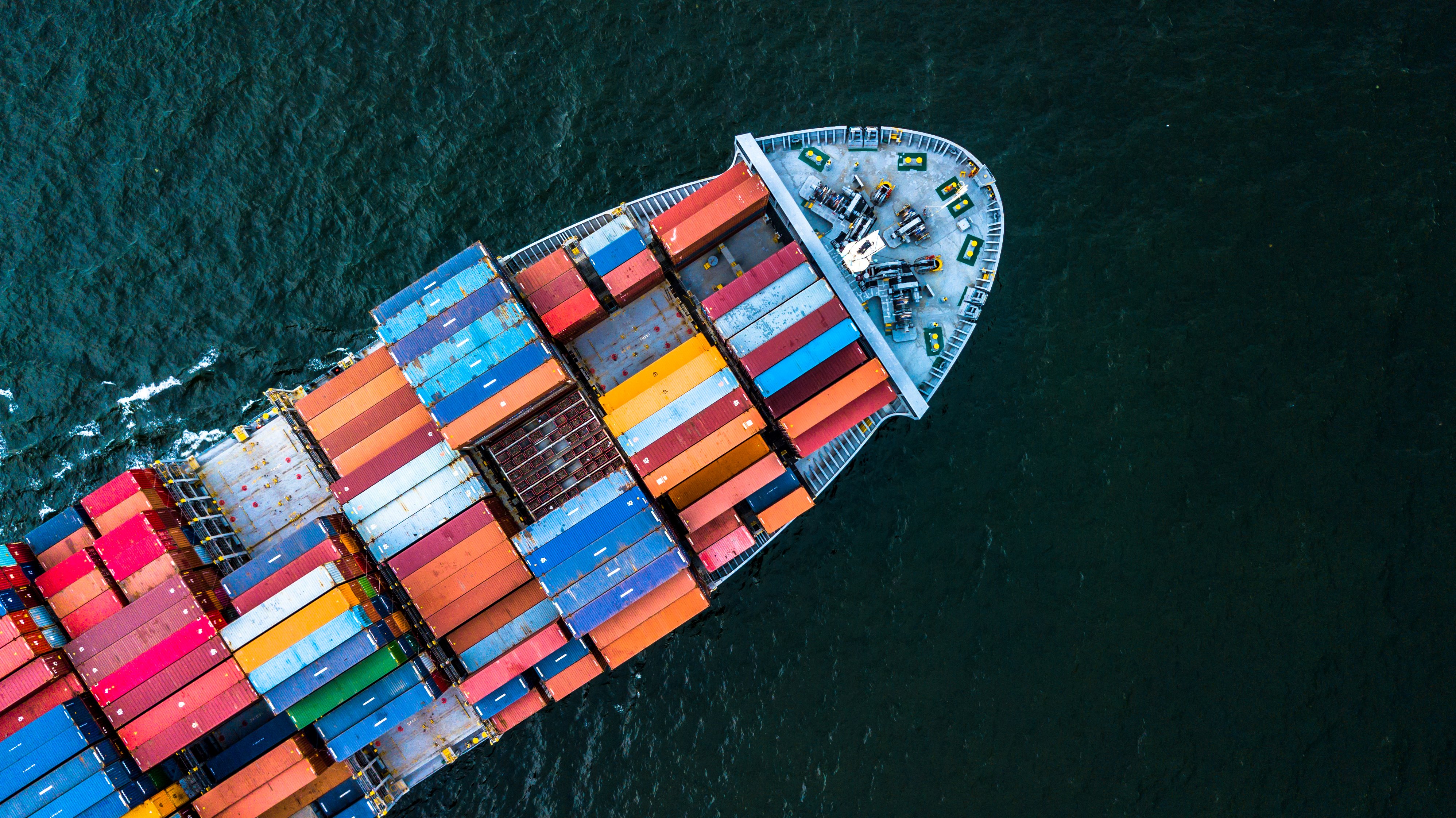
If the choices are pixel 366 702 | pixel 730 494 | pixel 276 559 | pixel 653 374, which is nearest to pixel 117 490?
pixel 276 559

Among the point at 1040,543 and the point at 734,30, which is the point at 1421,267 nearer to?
the point at 1040,543

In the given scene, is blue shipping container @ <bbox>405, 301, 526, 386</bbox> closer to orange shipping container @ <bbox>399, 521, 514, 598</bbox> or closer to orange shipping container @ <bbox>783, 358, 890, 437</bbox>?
orange shipping container @ <bbox>399, 521, 514, 598</bbox>

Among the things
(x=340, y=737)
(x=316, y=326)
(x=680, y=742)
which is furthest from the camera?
(x=316, y=326)

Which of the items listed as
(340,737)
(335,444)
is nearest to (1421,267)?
(335,444)

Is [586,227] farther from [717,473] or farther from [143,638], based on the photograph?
[143,638]

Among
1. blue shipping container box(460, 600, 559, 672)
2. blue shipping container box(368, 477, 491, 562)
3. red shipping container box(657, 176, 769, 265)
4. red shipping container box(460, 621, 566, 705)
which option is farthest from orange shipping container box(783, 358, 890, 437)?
blue shipping container box(368, 477, 491, 562)

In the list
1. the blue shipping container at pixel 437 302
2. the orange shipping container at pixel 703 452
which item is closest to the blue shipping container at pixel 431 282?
the blue shipping container at pixel 437 302

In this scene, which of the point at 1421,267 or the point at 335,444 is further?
the point at 1421,267
